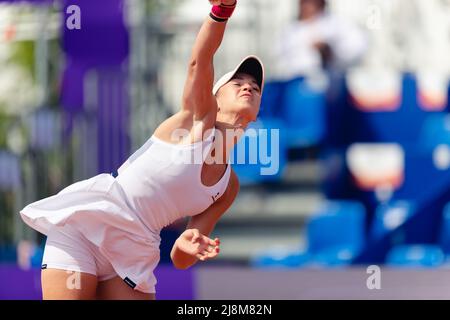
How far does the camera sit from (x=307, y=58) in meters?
8.89

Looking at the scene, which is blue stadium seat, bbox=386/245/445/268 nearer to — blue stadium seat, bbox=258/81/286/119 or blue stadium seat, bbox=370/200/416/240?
blue stadium seat, bbox=370/200/416/240

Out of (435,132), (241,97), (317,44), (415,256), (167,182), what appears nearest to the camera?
(167,182)

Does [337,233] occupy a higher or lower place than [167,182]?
higher

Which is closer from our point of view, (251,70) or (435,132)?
(251,70)

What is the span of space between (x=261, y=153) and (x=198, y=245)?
6.42 feet

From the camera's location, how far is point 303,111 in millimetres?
8641

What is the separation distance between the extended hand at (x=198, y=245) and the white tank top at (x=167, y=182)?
16cm

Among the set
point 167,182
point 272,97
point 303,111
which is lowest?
point 167,182

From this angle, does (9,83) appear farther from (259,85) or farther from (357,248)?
(259,85)

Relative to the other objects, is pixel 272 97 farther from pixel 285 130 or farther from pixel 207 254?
pixel 207 254

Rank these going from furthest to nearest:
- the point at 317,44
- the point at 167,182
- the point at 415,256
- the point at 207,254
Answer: the point at 317,44
the point at 415,256
the point at 167,182
the point at 207,254

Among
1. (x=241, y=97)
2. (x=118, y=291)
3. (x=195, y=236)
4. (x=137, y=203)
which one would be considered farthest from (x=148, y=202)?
(x=241, y=97)

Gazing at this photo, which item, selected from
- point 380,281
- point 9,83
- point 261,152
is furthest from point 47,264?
point 9,83

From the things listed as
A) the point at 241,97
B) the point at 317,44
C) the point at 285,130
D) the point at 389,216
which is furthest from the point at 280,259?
the point at 241,97
